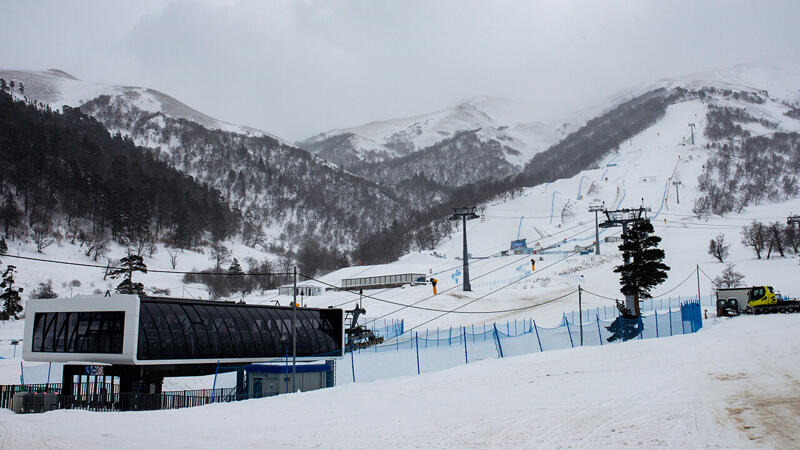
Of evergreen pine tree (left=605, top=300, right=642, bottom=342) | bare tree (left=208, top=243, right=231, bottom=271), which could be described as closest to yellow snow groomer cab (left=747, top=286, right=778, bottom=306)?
evergreen pine tree (left=605, top=300, right=642, bottom=342)

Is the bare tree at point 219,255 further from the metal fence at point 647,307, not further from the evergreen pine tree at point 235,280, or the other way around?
the metal fence at point 647,307

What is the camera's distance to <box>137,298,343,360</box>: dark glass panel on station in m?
29.5

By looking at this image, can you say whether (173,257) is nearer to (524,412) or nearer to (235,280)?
(235,280)

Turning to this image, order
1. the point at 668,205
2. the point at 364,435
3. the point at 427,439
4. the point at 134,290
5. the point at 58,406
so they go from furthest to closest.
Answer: the point at 668,205 < the point at 134,290 < the point at 58,406 < the point at 364,435 < the point at 427,439

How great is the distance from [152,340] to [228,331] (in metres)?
4.74

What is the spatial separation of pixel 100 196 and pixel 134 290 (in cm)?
4958

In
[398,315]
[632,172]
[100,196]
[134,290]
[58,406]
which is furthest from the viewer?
[632,172]

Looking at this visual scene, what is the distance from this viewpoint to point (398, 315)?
60625 mm

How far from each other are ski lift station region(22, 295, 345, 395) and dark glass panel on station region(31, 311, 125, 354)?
0.16 feet

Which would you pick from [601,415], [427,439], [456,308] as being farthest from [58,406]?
[456,308]

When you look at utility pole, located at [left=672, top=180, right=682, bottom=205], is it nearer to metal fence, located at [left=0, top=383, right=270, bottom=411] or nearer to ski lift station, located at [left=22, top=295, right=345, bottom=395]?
ski lift station, located at [left=22, top=295, right=345, bottom=395]

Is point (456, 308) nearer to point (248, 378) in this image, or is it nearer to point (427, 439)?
point (248, 378)

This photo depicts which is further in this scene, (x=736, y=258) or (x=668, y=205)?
(x=668, y=205)

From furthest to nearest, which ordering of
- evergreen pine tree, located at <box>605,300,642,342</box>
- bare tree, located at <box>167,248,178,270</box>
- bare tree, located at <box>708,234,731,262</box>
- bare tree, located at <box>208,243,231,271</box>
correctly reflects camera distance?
1. bare tree, located at <box>208,243,231,271</box>
2. bare tree, located at <box>167,248,178,270</box>
3. bare tree, located at <box>708,234,731,262</box>
4. evergreen pine tree, located at <box>605,300,642,342</box>
